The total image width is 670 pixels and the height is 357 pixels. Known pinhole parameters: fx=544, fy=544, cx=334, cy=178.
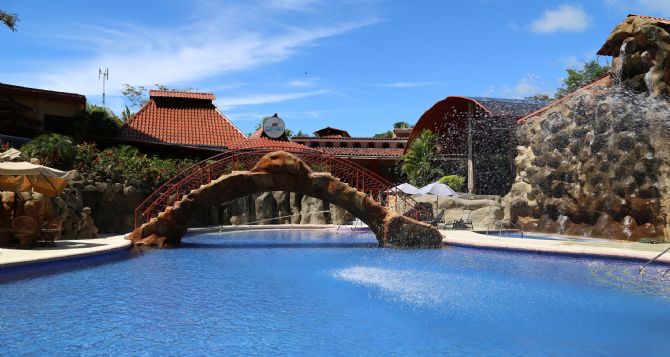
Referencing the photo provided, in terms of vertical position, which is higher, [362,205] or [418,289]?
[362,205]

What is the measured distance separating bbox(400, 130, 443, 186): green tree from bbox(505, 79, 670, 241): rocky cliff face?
1037 centimetres

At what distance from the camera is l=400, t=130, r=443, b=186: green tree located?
33.8 metres

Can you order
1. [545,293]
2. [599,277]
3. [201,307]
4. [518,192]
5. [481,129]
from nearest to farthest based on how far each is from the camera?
[201,307] → [545,293] → [599,277] → [518,192] → [481,129]

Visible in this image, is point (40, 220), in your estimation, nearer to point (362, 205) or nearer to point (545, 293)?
point (362, 205)

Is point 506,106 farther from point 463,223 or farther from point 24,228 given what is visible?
point 24,228

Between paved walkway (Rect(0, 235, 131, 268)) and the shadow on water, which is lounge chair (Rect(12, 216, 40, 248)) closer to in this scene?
paved walkway (Rect(0, 235, 131, 268))

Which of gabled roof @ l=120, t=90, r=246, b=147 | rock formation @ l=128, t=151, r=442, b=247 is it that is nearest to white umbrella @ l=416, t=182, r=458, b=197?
rock formation @ l=128, t=151, r=442, b=247

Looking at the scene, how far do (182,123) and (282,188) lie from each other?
1625 centimetres

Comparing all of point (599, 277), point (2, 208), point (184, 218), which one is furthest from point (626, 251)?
point (2, 208)

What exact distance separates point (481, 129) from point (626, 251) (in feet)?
62.7

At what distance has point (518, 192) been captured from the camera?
2344 cm

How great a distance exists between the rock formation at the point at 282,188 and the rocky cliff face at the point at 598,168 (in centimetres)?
653

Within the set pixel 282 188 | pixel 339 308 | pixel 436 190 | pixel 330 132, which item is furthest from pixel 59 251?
pixel 330 132

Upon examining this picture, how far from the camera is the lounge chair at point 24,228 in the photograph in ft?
43.4
